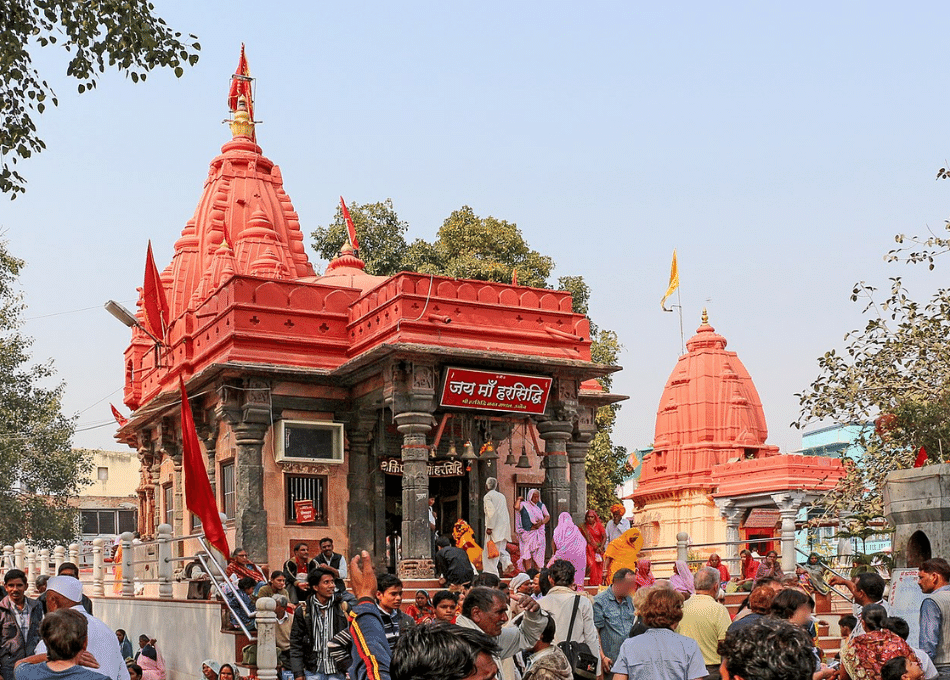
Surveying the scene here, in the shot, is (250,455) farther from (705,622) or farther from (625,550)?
(705,622)

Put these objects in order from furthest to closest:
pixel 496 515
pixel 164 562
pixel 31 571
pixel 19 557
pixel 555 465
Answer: pixel 19 557, pixel 31 571, pixel 555 465, pixel 496 515, pixel 164 562

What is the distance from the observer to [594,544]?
1781 cm

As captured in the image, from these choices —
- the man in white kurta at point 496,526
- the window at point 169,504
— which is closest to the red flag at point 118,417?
the window at point 169,504

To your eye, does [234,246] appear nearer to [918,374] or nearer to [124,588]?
[124,588]

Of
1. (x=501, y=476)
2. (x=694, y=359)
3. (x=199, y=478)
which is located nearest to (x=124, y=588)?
(x=199, y=478)

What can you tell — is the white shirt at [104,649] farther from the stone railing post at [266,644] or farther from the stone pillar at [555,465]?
the stone pillar at [555,465]

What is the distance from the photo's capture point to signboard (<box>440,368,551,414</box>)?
19.4 meters

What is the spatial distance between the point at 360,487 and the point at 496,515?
374 cm

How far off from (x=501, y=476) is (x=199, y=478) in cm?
792

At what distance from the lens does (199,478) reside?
1638 cm

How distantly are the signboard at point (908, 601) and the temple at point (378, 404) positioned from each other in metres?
10.3

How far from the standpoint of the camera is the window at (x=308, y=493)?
20.6 metres

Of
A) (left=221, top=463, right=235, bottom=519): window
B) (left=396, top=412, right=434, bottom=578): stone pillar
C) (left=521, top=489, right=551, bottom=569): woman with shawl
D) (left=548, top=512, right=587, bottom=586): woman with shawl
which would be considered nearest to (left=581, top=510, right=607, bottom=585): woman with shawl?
(left=521, top=489, right=551, bottom=569): woman with shawl

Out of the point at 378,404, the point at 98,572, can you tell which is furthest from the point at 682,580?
the point at 98,572
